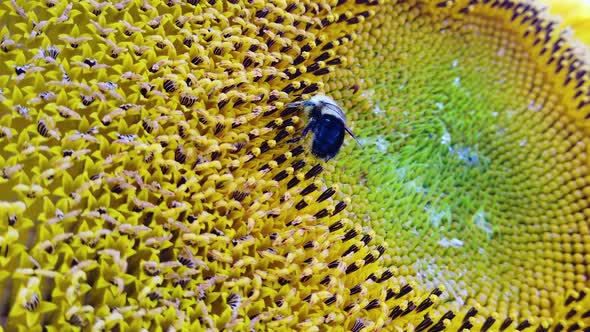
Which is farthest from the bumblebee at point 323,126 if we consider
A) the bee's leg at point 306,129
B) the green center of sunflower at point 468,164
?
the green center of sunflower at point 468,164

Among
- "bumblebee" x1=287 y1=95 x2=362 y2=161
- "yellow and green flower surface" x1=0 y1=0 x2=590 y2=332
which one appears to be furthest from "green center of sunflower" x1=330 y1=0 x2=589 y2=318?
"bumblebee" x1=287 y1=95 x2=362 y2=161

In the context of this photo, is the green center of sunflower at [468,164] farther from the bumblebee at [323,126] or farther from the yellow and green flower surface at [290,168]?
the bumblebee at [323,126]

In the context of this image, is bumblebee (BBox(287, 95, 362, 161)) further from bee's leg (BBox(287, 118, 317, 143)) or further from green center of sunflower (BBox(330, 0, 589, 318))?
green center of sunflower (BBox(330, 0, 589, 318))

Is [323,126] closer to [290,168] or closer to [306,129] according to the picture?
[306,129]

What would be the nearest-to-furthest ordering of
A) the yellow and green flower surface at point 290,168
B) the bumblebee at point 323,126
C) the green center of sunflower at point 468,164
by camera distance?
1. the yellow and green flower surface at point 290,168
2. the bumblebee at point 323,126
3. the green center of sunflower at point 468,164

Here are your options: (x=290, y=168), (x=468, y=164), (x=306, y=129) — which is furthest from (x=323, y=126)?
(x=468, y=164)

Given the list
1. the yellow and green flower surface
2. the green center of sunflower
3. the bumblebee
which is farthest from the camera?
the green center of sunflower

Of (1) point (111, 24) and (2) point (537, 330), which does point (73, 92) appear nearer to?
(1) point (111, 24)
